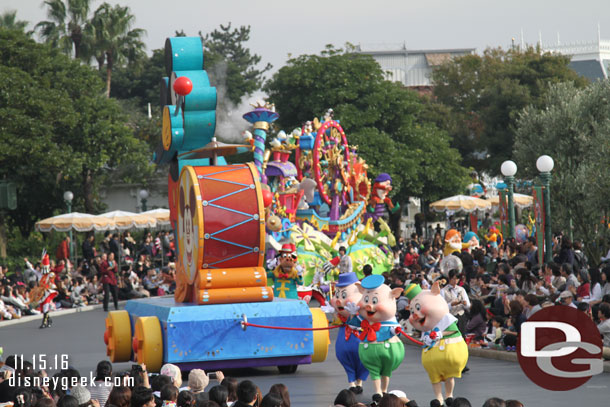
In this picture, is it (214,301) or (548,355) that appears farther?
(214,301)

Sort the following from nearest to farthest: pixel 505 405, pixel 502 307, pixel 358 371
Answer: pixel 505 405 → pixel 358 371 → pixel 502 307

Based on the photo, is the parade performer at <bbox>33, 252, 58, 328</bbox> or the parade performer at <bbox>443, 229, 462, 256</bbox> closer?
the parade performer at <bbox>443, 229, 462, 256</bbox>

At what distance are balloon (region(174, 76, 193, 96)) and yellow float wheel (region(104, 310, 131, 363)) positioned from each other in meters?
3.47

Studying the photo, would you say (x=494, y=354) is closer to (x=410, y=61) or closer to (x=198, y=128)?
(x=198, y=128)

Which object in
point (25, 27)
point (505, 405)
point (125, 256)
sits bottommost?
point (125, 256)

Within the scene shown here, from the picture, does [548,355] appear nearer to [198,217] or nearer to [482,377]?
[482,377]

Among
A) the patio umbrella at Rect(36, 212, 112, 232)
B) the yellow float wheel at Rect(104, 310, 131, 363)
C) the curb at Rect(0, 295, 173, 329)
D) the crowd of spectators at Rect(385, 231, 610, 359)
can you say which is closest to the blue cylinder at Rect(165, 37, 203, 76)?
the yellow float wheel at Rect(104, 310, 131, 363)

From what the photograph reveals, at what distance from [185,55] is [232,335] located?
448 centimetres

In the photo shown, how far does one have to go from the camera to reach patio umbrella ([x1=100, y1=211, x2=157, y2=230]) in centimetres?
3328

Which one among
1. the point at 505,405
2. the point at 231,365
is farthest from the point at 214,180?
the point at 505,405

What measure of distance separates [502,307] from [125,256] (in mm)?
20466

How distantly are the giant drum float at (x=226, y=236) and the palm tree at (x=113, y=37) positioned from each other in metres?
35.4

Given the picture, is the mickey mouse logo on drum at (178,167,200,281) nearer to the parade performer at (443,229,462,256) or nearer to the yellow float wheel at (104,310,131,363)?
the yellow float wheel at (104,310,131,363)

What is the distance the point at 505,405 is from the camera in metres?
7.33
